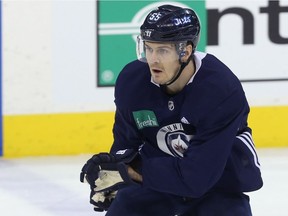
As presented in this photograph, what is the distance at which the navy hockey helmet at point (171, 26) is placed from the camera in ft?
7.27

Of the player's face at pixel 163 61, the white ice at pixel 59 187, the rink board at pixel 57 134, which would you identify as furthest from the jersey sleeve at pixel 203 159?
the rink board at pixel 57 134

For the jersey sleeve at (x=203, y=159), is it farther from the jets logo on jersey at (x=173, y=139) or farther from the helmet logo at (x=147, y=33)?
the helmet logo at (x=147, y=33)

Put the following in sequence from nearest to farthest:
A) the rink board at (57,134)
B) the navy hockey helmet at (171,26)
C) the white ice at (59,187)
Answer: the navy hockey helmet at (171,26), the white ice at (59,187), the rink board at (57,134)

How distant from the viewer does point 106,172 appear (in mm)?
2270

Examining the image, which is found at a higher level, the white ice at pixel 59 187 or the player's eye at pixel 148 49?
the player's eye at pixel 148 49

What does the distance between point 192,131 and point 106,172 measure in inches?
10.1

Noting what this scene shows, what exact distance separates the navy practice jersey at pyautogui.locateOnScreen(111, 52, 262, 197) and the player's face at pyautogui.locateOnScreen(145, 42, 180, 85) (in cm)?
Result: 8

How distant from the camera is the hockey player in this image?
7.35 ft

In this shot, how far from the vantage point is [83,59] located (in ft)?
14.2

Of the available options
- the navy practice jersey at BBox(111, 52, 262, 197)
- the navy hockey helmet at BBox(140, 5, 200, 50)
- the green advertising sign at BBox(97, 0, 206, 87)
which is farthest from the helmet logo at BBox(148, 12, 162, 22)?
the green advertising sign at BBox(97, 0, 206, 87)

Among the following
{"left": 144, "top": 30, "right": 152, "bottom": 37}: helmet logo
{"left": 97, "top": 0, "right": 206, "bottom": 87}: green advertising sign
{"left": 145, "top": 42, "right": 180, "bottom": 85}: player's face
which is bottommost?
Answer: {"left": 97, "top": 0, "right": 206, "bottom": 87}: green advertising sign

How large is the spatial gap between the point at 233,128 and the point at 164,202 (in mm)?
325

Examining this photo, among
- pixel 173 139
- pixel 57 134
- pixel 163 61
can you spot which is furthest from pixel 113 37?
pixel 163 61

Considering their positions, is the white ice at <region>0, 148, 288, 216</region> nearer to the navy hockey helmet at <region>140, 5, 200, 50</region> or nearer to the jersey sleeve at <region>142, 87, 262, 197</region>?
the jersey sleeve at <region>142, 87, 262, 197</region>
